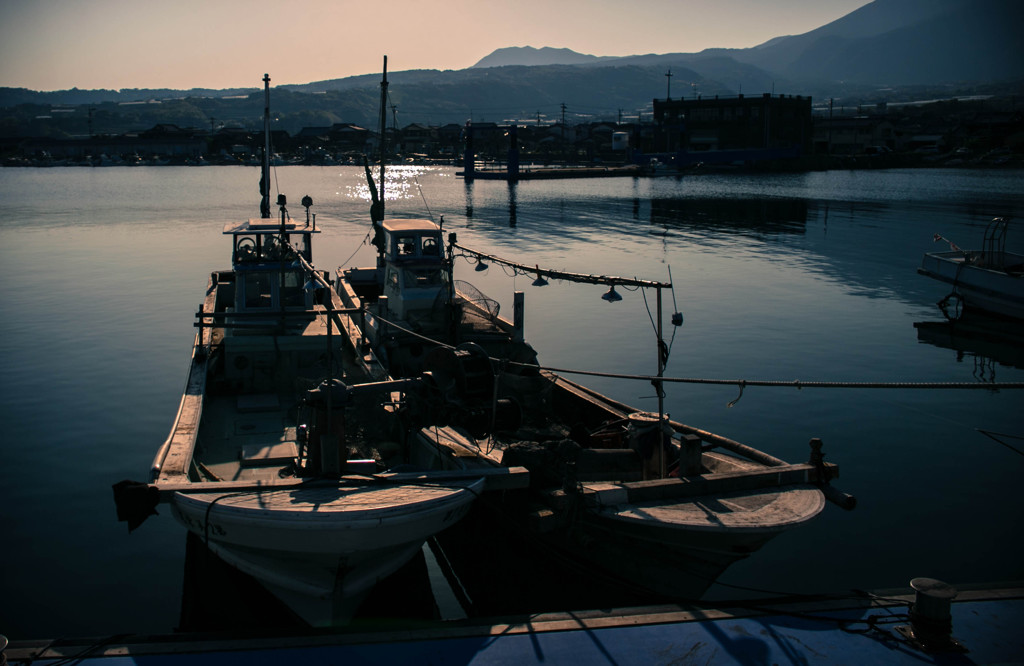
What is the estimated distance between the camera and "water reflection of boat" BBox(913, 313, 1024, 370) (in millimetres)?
27344

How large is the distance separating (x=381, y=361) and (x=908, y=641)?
12615 millimetres

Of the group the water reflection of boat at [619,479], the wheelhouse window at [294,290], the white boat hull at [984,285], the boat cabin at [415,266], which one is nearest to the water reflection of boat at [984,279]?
the white boat hull at [984,285]

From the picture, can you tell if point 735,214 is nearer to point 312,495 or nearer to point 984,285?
point 984,285

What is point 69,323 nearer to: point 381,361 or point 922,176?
point 381,361

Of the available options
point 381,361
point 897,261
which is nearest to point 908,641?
point 381,361

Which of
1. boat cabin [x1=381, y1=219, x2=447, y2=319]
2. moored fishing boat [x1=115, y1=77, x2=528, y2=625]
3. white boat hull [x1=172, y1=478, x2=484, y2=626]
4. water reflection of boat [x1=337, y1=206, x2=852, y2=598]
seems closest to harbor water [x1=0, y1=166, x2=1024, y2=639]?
water reflection of boat [x1=337, y1=206, x2=852, y2=598]

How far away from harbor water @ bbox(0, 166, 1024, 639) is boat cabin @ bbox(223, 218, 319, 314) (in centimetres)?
438

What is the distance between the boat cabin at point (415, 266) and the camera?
20.5 m

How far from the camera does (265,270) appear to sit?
18375 mm

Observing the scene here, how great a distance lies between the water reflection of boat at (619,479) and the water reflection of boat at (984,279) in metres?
24.0

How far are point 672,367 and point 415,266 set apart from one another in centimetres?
920

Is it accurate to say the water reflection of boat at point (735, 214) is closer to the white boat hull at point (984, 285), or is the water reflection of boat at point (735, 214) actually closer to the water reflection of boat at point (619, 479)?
the white boat hull at point (984, 285)

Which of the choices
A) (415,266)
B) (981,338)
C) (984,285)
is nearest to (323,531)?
(415,266)

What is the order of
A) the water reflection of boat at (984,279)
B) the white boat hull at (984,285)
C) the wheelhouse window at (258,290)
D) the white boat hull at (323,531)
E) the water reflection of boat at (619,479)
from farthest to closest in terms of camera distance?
the water reflection of boat at (984,279) < the white boat hull at (984,285) < the wheelhouse window at (258,290) < the water reflection of boat at (619,479) < the white boat hull at (323,531)
